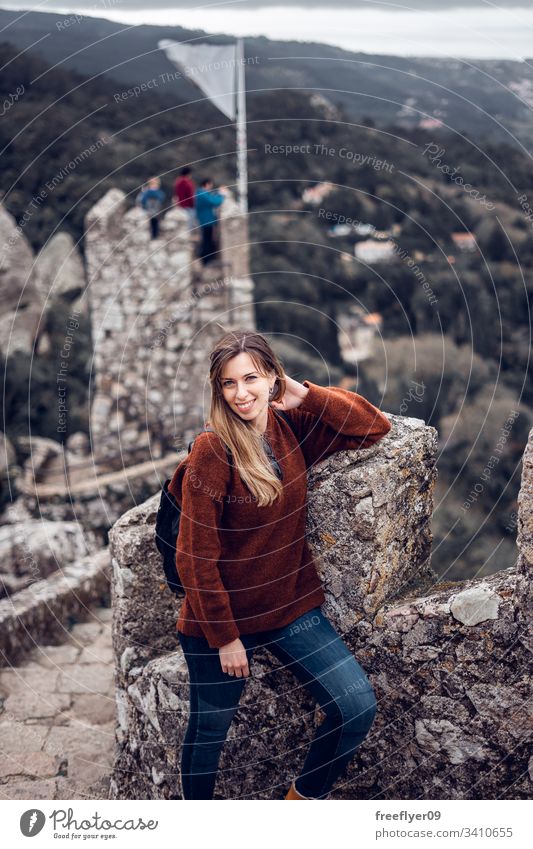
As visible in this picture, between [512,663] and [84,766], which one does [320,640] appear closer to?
[512,663]

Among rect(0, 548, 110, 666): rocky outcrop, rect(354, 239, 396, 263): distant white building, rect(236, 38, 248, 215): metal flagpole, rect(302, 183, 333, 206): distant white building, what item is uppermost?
rect(302, 183, 333, 206): distant white building

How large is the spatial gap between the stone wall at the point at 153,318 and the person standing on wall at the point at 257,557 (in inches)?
238

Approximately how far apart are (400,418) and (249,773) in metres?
1.57

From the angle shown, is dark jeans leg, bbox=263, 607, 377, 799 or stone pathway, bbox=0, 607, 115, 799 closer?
dark jeans leg, bbox=263, 607, 377, 799

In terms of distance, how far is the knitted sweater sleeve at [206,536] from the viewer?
8.96ft

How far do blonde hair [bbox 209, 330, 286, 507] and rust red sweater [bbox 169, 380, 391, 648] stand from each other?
0.04 metres

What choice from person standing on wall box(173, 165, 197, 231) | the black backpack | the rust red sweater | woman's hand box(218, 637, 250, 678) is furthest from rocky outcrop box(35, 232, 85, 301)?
woman's hand box(218, 637, 250, 678)

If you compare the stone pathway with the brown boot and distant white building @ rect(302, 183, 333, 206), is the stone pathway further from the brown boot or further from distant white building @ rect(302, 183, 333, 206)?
distant white building @ rect(302, 183, 333, 206)

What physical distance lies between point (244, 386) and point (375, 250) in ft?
47.3

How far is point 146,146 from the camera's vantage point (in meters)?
19.7

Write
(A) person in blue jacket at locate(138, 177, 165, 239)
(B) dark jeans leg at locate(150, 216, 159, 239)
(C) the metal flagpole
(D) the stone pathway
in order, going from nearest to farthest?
(D) the stone pathway, (C) the metal flagpole, (A) person in blue jacket at locate(138, 177, 165, 239), (B) dark jeans leg at locate(150, 216, 159, 239)

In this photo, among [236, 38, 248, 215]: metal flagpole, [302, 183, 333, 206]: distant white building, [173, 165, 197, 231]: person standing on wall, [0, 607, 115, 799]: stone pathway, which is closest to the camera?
[0, 607, 115, 799]: stone pathway

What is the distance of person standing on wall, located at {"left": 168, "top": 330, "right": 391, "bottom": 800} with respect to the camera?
277cm

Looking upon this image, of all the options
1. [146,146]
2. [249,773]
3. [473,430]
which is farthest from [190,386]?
[146,146]
